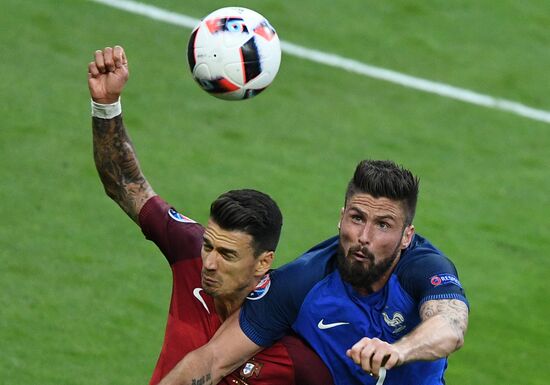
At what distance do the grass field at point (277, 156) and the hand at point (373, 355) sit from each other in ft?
12.1

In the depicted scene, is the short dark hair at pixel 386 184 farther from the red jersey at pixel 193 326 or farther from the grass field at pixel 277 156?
the grass field at pixel 277 156

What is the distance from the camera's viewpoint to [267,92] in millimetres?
13703

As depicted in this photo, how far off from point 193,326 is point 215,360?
439mm

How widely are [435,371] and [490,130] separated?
6.24 metres

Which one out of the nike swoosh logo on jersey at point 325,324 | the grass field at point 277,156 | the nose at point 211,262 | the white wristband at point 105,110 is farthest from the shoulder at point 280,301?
the grass field at point 277,156

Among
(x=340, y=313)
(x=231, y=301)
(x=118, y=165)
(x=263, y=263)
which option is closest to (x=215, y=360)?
(x=231, y=301)

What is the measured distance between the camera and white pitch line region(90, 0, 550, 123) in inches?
549

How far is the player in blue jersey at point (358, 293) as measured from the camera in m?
7.36

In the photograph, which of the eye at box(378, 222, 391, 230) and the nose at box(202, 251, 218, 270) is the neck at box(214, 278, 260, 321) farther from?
the eye at box(378, 222, 391, 230)

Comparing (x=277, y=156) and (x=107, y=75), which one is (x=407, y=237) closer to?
(x=107, y=75)

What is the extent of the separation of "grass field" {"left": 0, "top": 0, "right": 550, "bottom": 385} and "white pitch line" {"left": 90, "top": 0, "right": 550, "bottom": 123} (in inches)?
4.2

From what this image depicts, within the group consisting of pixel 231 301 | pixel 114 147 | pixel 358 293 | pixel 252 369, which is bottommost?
pixel 252 369

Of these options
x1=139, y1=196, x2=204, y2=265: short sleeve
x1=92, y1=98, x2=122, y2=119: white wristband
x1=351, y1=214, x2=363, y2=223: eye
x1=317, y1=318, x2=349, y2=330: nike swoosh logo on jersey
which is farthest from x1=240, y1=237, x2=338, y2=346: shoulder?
x1=92, y1=98, x2=122, y2=119: white wristband

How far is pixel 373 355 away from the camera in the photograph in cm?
630
